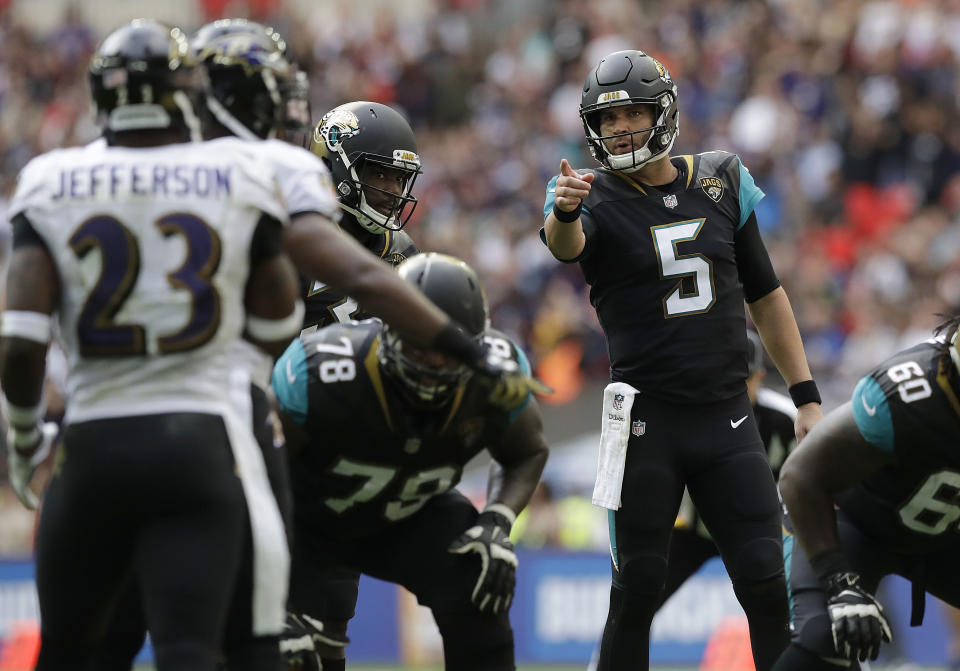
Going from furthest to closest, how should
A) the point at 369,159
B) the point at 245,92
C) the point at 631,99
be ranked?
the point at 369,159
the point at 631,99
the point at 245,92

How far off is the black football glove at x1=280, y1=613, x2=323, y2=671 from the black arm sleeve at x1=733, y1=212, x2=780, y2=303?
6.89ft

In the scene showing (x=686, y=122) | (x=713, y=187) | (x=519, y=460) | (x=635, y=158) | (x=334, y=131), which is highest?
(x=686, y=122)

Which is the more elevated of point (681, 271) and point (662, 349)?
point (681, 271)

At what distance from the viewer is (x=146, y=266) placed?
3482 mm

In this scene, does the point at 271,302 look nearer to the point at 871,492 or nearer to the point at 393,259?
the point at 393,259

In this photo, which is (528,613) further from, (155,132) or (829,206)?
(155,132)

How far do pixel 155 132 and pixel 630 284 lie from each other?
83.7 inches

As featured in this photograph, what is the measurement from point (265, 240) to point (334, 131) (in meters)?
2.36

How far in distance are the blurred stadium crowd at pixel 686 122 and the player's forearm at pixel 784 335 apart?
5.65 metres

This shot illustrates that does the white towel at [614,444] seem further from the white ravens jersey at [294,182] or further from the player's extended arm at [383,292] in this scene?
the white ravens jersey at [294,182]

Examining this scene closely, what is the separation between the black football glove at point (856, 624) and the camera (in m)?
4.56

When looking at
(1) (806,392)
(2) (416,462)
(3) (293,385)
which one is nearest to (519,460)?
(2) (416,462)

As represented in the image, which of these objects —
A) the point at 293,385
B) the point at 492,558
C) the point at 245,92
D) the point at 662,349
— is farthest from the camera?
the point at 662,349

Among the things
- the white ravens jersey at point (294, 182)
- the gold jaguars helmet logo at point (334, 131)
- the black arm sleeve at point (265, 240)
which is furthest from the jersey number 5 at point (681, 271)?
the black arm sleeve at point (265, 240)
